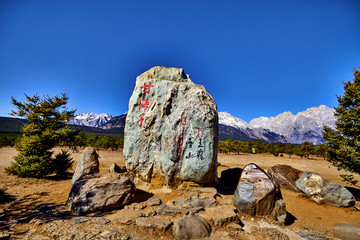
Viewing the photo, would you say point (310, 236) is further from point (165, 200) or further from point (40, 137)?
point (40, 137)

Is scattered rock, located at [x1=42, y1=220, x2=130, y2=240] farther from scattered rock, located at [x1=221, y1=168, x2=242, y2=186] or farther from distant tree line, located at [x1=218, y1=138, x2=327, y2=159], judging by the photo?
distant tree line, located at [x1=218, y1=138, x2=327, y2=159]

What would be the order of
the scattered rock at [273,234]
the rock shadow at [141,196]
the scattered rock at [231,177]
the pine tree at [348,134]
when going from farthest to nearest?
1. the scattered rock at [231,177]
2. the pine tree at [348,134]
3. the rock shadow at [141,196]
4. the scattered rock at [273,234]

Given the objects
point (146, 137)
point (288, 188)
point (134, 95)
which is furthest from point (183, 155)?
point (288, 188)

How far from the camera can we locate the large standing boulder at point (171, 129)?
923cm

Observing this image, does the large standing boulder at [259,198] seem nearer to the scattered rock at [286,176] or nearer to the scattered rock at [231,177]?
the scattered rock at [231,177]

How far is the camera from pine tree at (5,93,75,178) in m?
12.0

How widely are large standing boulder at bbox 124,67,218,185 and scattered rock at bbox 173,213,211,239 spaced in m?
3.22

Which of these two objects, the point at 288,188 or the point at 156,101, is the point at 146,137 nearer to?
the point at 156,101

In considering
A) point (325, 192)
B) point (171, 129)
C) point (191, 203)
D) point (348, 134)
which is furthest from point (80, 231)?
point (348, 134)

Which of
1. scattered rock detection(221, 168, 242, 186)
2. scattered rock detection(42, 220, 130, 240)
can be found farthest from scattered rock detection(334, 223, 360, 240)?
scattered rock detection(42, 220, 130, 240)

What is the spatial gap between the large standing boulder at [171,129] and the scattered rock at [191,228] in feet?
10.6

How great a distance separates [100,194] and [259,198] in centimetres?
742

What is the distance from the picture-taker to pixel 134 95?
10.7 metres

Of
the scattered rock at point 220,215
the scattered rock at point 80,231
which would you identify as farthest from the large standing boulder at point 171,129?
the scattered rock at point 80,231
